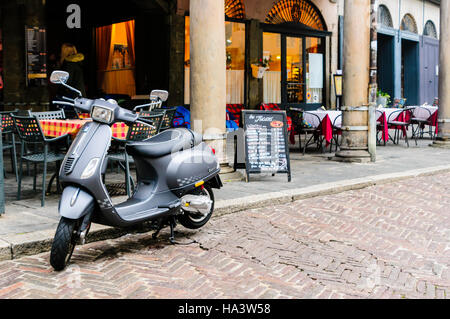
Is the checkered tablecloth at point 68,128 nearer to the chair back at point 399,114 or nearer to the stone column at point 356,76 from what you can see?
the stone column at point 356,76

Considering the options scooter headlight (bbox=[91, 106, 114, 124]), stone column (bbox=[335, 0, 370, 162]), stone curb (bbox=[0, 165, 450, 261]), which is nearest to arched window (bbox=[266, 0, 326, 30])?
stone column (bbox=[335, 0, 370, 162])

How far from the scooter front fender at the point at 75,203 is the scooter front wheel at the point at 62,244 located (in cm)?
6

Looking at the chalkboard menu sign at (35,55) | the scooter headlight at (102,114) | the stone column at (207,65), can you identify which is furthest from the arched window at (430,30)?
the scooter headlight at (102,114)

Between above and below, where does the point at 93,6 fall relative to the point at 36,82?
Result: above

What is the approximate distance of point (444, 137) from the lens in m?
12.5

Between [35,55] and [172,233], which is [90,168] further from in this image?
[35,55]

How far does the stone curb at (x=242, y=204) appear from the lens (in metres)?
4.15

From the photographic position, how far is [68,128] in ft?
19.3

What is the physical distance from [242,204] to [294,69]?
11.2 m

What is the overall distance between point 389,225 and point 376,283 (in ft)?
6.01

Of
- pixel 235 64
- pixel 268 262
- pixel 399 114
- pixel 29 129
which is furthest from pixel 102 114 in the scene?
pixel 235 64

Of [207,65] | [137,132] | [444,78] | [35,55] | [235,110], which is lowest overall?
[137,132]
